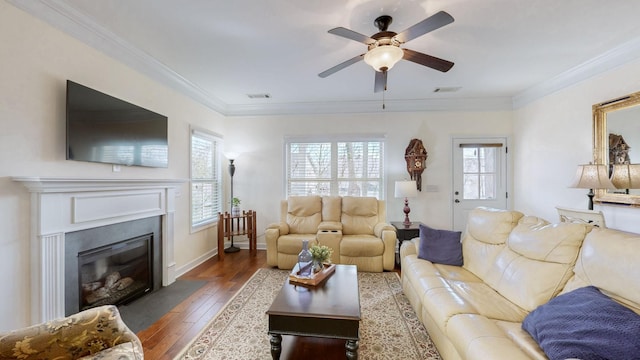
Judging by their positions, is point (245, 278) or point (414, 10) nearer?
point (414, 10)

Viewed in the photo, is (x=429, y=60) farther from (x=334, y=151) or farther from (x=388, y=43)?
(x=334, y=151)

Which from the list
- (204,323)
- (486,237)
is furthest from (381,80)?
(204,323)

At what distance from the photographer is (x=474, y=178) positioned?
459 cm

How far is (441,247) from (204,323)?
2421 millimetres

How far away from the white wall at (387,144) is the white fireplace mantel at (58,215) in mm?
2271

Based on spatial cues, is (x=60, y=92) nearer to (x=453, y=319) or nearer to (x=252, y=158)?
(x=252, y=158)

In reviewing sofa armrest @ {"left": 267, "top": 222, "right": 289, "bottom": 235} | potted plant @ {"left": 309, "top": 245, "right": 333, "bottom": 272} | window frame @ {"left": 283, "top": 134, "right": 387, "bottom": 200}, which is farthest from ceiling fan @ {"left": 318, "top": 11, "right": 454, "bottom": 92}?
sofa armrest @ {"left": 267, "top": 222, "right": 289, "bottom": 235}

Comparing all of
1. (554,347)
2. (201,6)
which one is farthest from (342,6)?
(554,347)

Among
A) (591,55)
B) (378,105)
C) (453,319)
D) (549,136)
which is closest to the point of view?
(453,319)

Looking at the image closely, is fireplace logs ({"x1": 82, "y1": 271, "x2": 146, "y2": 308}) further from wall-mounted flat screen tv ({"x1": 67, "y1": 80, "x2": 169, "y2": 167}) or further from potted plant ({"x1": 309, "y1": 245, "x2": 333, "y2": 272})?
potted plant ({"x1": 309, "y1": 245, "x2": 333, "y2": 272})

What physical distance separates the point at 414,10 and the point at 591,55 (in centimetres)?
242

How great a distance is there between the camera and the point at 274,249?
374 centimetres

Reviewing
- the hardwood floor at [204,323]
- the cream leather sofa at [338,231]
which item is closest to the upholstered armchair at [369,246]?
the cream leather sofa at [338,231]

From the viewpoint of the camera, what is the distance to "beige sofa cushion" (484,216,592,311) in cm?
174
